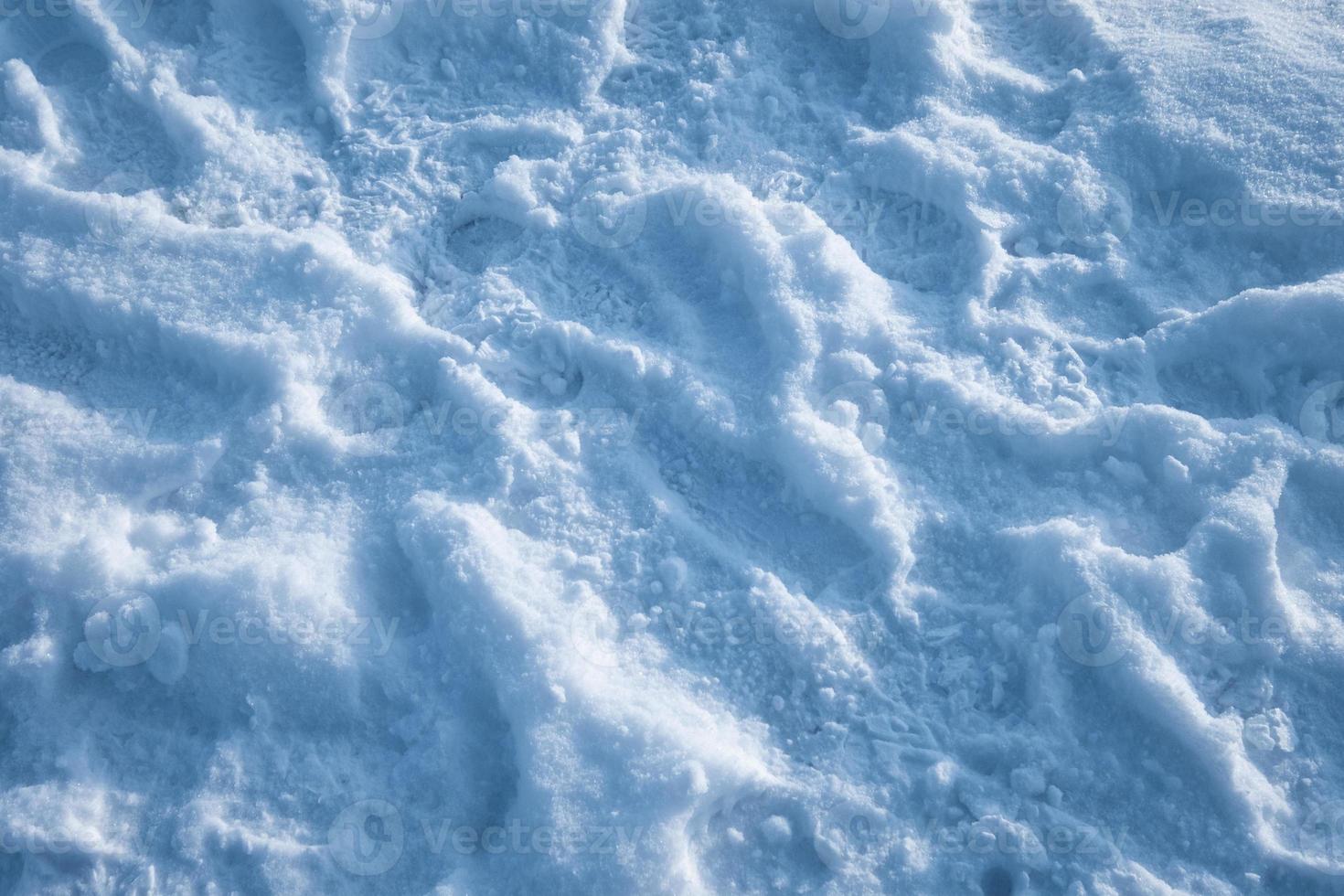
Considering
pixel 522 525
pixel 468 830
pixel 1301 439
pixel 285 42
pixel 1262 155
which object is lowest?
pixel 468 830

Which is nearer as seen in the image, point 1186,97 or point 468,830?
point 468,830

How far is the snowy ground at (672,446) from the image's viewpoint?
194cm

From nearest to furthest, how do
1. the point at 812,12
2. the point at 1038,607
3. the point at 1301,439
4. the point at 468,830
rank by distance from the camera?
the point at 468,830
the point at 1038,607
the point at 1301,439
the point at 812,12

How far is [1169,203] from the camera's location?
269 centimetres

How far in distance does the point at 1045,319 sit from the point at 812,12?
1.26 metres

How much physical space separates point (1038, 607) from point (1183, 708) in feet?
1.13

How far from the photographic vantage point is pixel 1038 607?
2.12 m

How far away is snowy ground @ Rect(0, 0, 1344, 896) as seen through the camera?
76.3 inches

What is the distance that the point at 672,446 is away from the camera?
235 centimetres

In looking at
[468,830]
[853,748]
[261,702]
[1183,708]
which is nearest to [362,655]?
[261,702]

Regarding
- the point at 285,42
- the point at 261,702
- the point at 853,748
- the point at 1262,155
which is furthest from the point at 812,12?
the point at 261,702

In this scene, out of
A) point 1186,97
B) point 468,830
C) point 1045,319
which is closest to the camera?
point 468,830

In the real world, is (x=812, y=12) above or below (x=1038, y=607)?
above

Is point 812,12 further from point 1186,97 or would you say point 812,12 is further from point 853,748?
point 853,748
